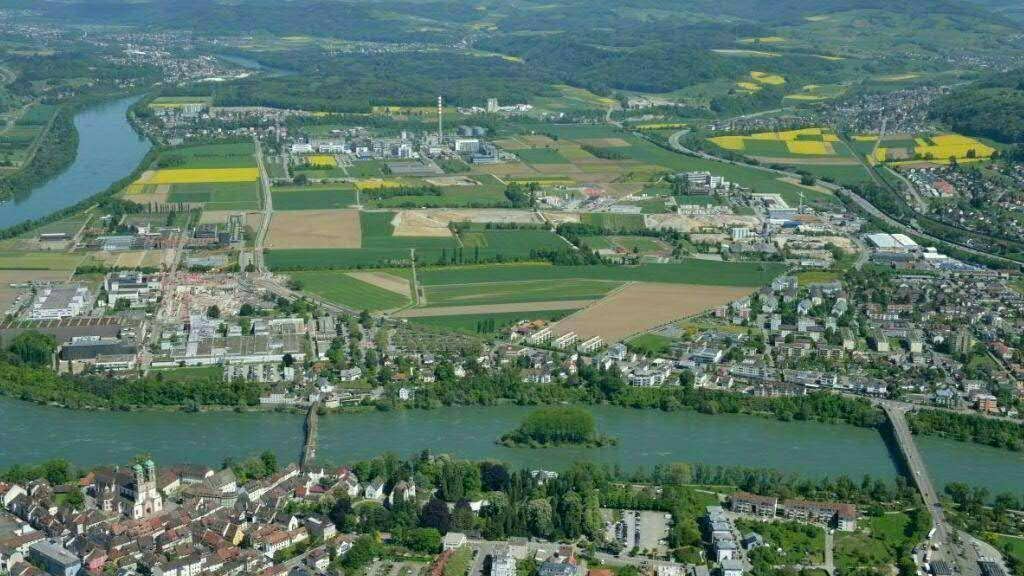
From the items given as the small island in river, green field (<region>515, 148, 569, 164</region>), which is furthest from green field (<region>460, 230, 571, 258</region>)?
the small island in river

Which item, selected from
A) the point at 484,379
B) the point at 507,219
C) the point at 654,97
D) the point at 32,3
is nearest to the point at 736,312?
the point at 484,379

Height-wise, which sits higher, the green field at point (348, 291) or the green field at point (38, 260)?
the green field at point (348, 291)

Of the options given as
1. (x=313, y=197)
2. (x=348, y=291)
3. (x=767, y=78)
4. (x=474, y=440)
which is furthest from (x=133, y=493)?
(x=767, y=78)

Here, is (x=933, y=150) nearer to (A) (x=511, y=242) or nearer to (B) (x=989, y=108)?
(B) (x=989, y=108)

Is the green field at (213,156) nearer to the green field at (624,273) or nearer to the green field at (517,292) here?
the green field at (624,273)

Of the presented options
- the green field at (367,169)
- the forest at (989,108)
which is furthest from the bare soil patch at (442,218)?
the forest at (989,108)

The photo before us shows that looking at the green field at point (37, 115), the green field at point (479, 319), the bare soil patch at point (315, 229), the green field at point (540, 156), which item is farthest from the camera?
the green field at point (37, 115)

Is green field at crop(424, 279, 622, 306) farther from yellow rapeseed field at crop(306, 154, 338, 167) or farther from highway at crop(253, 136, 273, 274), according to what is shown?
yellow rapeseed field at crop(306, 154, 338, 167)

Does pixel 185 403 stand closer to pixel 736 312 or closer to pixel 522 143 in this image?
pixel 736 312
